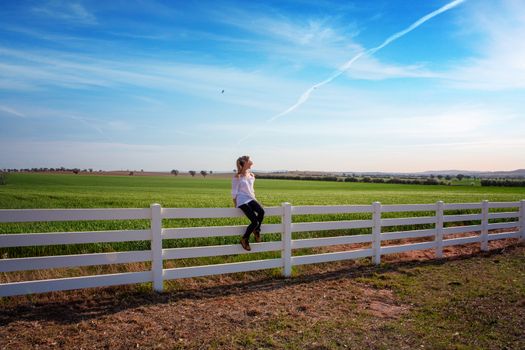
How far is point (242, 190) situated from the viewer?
307 inches

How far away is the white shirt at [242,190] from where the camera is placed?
7.76 m

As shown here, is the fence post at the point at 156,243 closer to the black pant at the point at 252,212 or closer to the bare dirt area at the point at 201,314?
the bare dirt area at the point at 201,314

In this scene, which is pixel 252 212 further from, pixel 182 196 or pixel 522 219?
pixel 182 196

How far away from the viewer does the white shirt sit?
7.76m

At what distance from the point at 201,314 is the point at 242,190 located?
94.7 inches

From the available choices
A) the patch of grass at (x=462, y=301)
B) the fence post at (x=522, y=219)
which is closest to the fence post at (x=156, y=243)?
the patch of grass at (x=462, y=301)

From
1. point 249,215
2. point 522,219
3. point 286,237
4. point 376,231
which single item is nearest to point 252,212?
point 249,215

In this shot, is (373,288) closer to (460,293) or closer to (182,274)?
(460,293)

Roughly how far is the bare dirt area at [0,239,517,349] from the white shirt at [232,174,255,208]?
160 cm

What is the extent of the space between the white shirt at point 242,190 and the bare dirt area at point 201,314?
5.24 feet

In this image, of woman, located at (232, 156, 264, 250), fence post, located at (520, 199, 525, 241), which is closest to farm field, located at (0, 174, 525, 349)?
woman, located at (232, 156, 264, 250)

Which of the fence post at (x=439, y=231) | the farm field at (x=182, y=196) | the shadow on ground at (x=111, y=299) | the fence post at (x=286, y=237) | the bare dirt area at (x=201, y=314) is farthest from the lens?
the farm field at (x=182, y=196)

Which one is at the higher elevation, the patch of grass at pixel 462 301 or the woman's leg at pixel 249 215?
the woman's leg at pixel 249 215

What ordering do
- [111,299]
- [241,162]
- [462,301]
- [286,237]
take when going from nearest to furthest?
[111,299], [462,301], [241,162], [286,237]
